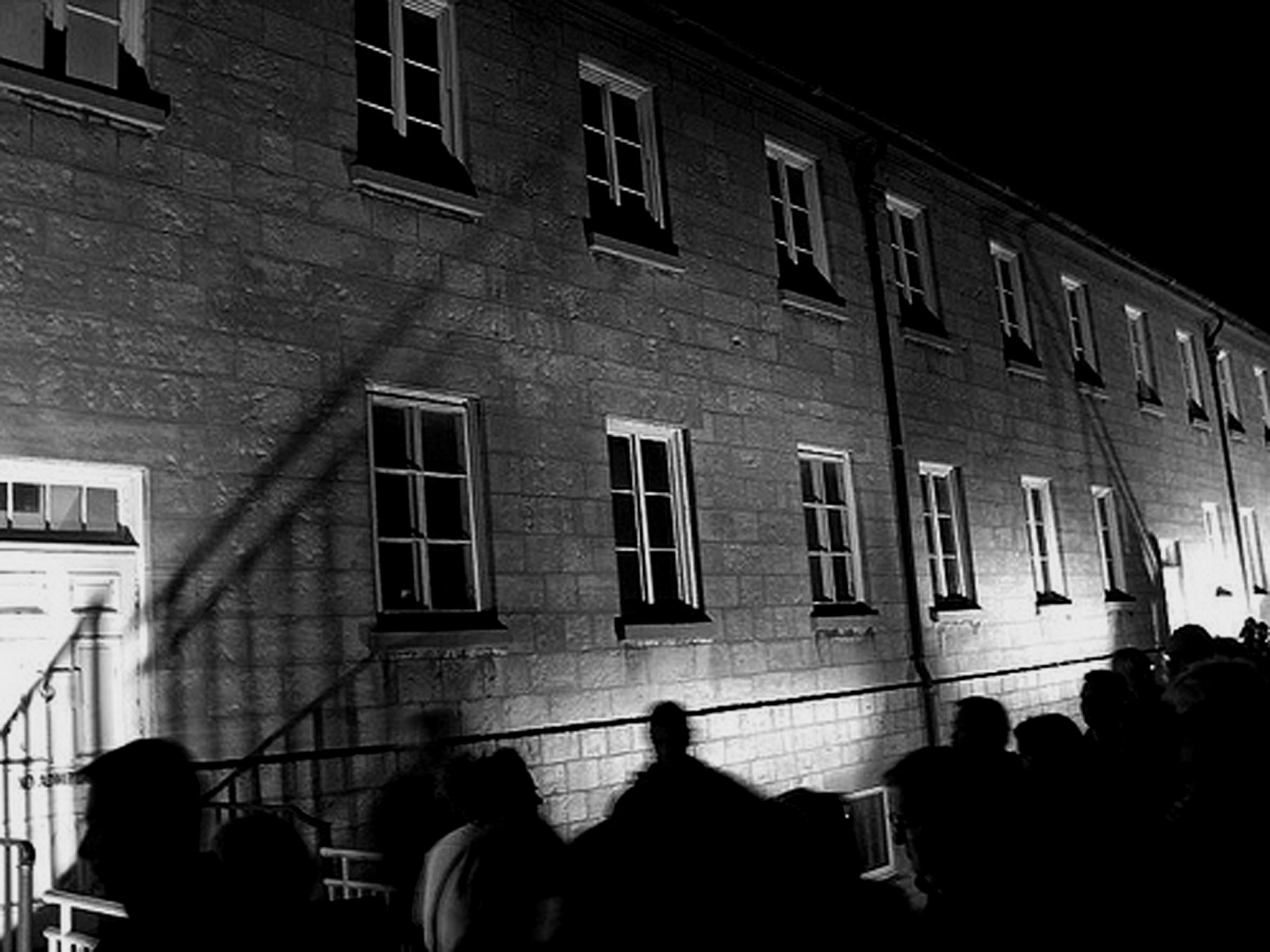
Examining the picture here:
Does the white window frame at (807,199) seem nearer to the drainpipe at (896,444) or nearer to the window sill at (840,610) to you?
the drainpipe at (896,444)

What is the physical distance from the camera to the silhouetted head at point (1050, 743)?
14.9ft

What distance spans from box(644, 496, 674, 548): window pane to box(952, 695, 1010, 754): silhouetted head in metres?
4.92

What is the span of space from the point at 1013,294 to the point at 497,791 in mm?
14856

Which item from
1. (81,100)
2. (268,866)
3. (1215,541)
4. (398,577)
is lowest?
(268,866)

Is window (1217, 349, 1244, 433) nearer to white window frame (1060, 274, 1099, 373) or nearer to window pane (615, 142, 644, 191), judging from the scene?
white window frame (1060, 274, 1099, 373)

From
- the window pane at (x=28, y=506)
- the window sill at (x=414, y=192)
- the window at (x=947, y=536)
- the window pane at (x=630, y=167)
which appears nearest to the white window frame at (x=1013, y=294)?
the window at (x=947, y=536)

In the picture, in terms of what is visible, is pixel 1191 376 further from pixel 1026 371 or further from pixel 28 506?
pixel 28 506

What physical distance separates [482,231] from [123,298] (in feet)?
9.86

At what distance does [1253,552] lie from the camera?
2427 centimetres

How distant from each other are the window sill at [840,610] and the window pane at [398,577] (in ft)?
15.4

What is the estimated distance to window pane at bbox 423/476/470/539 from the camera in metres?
8.84

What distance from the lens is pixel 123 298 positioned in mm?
7258

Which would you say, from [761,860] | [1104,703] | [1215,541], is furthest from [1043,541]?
[761,860]

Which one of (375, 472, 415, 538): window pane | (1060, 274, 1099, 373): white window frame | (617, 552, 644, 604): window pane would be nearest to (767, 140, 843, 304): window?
(617, 552, 644, 604): window pane
